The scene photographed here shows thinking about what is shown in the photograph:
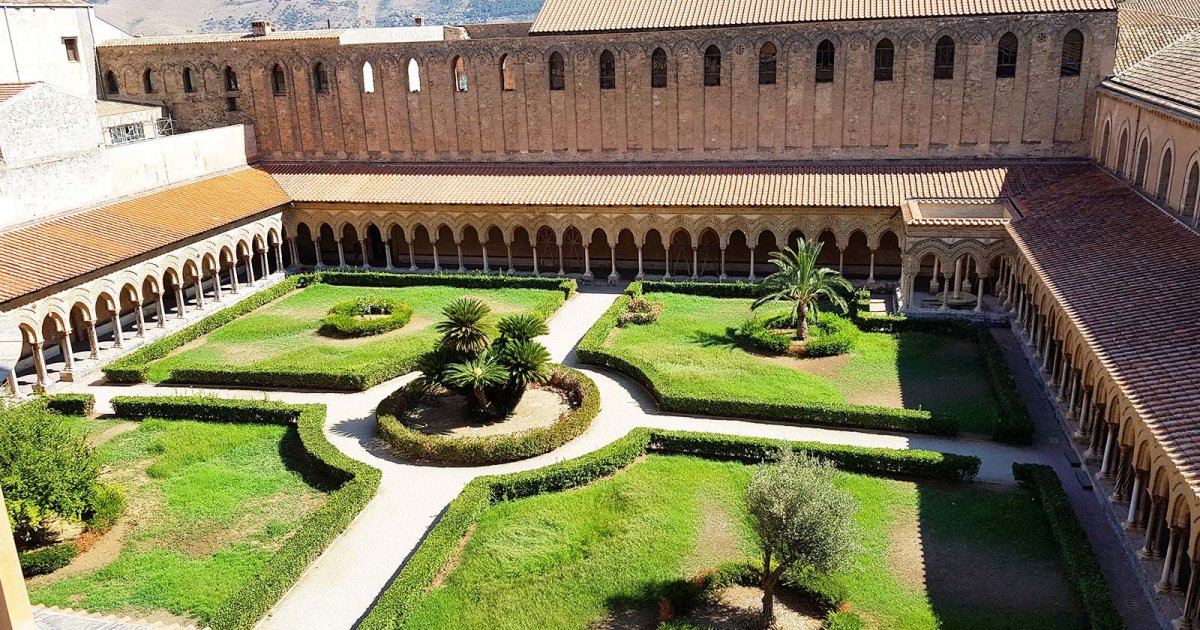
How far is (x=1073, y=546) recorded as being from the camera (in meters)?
15.6

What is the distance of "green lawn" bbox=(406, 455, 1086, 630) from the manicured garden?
9484mm

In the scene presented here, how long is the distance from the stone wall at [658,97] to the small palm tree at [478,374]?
57.0ft

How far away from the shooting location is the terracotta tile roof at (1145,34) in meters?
31.5

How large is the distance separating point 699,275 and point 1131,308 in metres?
19.3

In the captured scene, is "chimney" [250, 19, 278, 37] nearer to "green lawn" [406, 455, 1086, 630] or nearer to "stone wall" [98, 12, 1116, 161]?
"stone wall" [98, 12, 1116, 161]

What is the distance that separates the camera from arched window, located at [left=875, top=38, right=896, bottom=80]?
3359 cm

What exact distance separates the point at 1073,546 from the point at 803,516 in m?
5.76

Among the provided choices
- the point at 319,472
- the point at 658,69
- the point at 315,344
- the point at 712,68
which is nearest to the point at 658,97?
the point at 658,69

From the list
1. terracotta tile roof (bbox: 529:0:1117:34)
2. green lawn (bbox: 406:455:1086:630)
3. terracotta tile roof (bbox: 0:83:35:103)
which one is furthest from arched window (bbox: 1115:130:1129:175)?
terracotta tile roof (bbox: 0:83:35:103)

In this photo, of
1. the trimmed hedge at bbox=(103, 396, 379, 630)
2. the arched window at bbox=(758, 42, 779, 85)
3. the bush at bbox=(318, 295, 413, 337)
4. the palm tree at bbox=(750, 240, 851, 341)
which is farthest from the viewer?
the arched window at bbox=(758, 42, 779, 85)

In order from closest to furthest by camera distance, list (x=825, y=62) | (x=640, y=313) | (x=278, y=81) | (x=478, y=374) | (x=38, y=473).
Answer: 1. (x=38, y=473)
2. (x=478, y=374)
3. (x=640, y=313)
4. (x=825, y=62)
5. (x=278, y=81)

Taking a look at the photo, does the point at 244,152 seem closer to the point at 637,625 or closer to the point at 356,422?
the point at 356,422

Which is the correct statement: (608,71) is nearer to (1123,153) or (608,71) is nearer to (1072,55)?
(1072,55)

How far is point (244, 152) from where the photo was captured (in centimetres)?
3984
